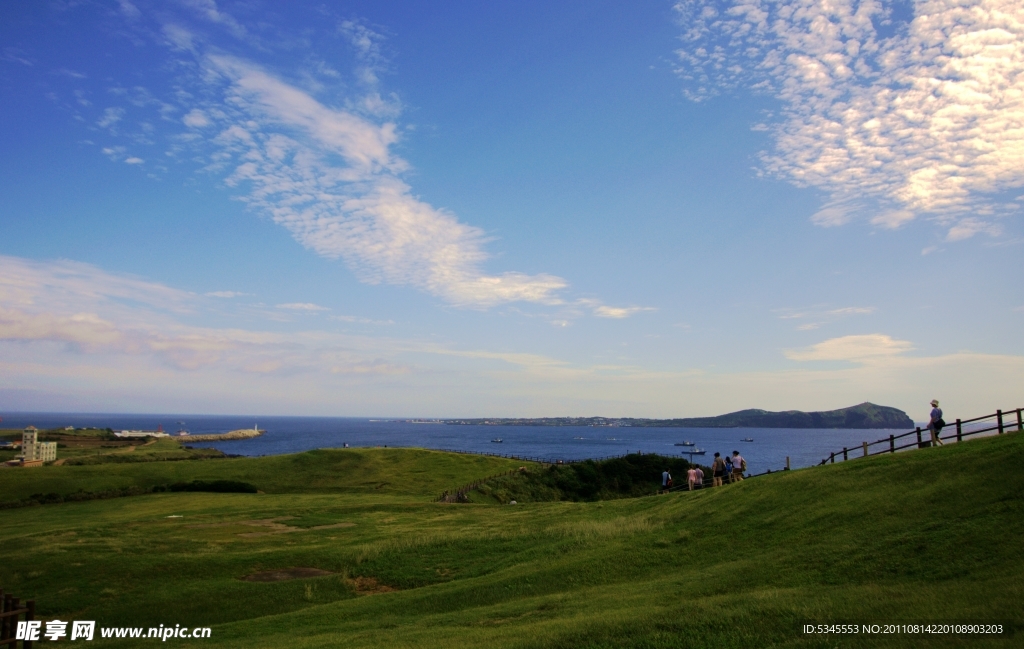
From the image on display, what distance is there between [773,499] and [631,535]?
566 cm

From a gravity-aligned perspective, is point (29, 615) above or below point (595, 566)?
above

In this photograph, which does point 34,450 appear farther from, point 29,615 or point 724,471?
point 724,471

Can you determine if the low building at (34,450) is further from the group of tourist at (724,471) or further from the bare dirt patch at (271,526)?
the group of tourist at (724,471)

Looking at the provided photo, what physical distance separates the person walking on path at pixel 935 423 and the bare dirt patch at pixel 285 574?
86.0ft

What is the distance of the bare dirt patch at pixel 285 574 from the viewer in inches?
933

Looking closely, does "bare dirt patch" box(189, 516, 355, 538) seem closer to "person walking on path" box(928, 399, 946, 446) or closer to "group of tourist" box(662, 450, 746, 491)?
"group of tourist" box(662, 450, 746, 491)

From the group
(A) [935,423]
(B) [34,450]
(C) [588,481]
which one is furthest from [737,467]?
(B) [34,450]

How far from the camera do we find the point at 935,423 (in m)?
26.4

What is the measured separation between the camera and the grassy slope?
53.0 m

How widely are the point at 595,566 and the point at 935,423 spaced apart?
17.2 m

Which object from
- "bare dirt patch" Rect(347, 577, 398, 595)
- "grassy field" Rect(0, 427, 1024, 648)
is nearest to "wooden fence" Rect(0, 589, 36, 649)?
"grassy field" Rect(0, 427, 1024, 648)

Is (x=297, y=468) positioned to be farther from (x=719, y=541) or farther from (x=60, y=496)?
(x=719, y=541)

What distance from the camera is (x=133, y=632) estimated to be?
58.6ft

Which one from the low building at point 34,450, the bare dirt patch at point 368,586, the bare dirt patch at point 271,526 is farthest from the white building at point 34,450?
the bare dirt patch at point 368,586
